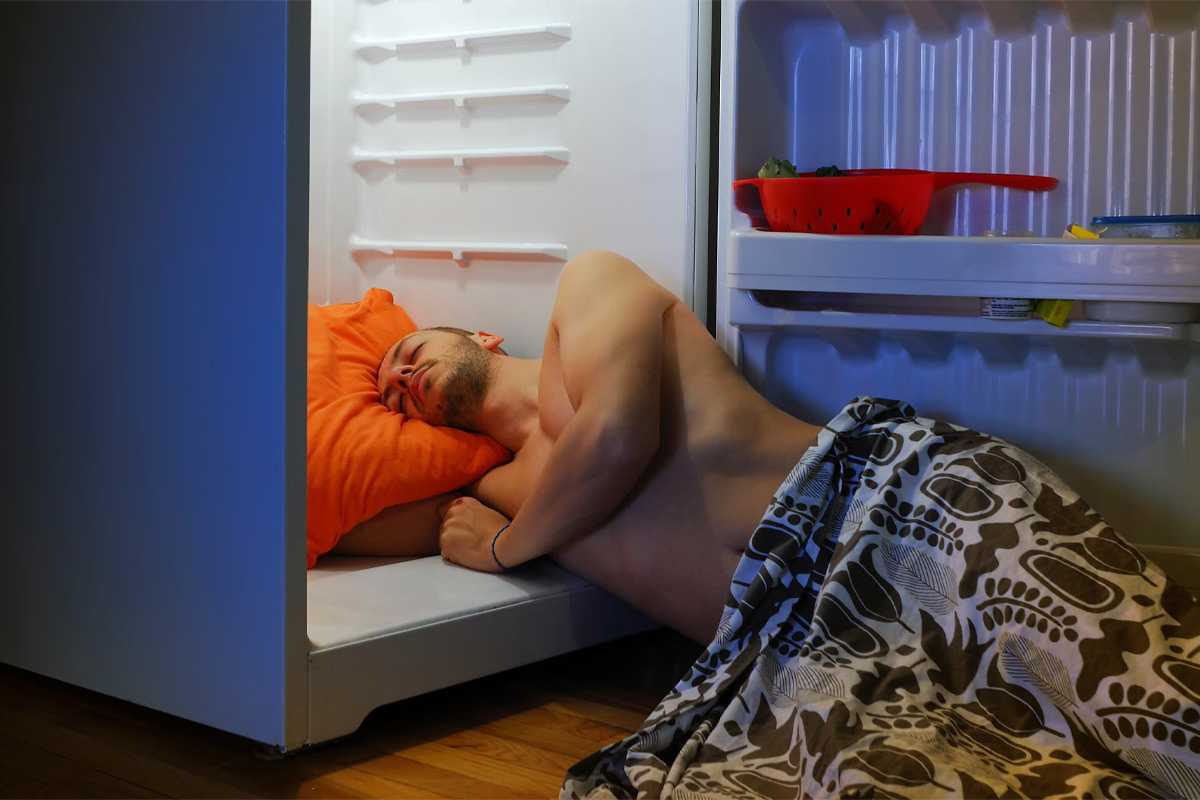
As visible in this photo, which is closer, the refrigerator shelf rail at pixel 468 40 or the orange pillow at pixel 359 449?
the orange pillow at pixel 359 449

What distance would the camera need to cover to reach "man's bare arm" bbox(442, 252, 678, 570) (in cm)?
151

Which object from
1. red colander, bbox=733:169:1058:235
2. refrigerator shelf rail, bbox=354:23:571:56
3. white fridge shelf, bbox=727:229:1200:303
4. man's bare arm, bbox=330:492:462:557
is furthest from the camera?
refrigerator shelf rail, bbox=354:23:571:56

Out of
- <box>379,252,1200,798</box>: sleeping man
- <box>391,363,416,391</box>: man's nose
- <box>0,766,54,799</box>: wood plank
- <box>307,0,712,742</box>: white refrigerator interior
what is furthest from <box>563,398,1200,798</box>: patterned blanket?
<box>391,363,416,391</box>: man's nose

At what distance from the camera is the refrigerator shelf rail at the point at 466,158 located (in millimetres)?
2002

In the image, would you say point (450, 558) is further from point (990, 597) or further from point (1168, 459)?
point (1168, 459)

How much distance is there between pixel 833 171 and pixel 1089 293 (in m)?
0.42

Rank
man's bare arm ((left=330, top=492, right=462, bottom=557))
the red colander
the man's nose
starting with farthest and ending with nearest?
1. the man's nose
2. man's bare arm ((left=330, top=492, right=462, bottom=557))
3. the red colander

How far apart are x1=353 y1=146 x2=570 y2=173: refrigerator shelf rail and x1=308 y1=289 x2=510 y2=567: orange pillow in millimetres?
393

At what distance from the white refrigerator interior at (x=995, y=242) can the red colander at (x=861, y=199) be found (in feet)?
0.16

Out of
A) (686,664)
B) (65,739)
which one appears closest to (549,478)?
(686,664)

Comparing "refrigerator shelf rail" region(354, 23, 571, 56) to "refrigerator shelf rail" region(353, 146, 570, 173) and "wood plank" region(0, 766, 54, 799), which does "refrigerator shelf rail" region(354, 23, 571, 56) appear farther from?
"wood plank" region(0, 766, 54, 799)

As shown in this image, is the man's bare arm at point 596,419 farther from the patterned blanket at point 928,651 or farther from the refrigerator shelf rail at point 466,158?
the refrigerator shelf rail at point 466,158

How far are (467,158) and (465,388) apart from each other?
1.68ft

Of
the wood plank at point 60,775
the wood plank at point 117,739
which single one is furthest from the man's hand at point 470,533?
the wood plank at point 60,775
